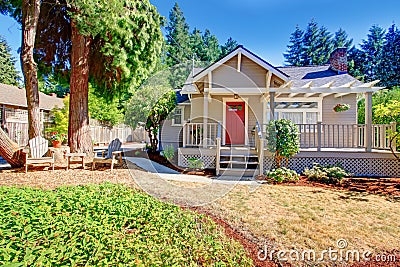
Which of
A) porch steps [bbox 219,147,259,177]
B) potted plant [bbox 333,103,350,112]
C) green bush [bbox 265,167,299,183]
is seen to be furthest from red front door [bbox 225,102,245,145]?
potted plant [bbox 333,103,350,112]

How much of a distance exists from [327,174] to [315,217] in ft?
11.2

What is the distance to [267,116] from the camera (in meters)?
11.0

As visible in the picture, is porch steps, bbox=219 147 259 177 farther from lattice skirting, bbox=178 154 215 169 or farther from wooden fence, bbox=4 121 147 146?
wooden fence, bbox=4 121 147 146

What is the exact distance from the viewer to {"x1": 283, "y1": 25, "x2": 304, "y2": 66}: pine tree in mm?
38312

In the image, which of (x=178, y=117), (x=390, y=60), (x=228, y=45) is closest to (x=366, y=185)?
(x=178, y=117)

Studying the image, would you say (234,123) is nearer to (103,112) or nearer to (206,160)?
(206,160)

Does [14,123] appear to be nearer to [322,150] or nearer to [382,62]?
[322,150]

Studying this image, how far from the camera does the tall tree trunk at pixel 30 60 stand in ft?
26.5

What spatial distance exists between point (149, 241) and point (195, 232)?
825 millimetres

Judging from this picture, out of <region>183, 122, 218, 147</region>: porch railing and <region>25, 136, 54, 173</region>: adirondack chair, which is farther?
<region>183, 122, 218, 147</region>: porch railing

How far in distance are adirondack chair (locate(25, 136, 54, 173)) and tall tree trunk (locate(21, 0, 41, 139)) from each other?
49 cm

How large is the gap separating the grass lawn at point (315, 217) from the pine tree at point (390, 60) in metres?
33.5

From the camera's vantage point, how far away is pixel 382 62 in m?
32.7

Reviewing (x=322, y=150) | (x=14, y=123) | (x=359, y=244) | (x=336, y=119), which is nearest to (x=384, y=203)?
(x=359, y=244)
